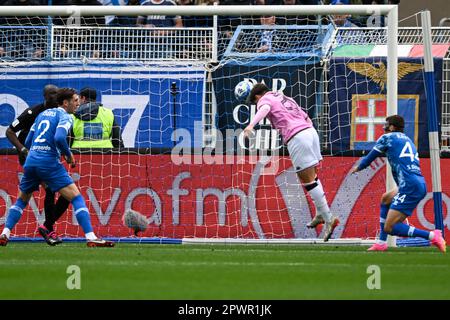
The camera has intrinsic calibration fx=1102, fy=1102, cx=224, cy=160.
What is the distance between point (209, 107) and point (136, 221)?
10.6 feet

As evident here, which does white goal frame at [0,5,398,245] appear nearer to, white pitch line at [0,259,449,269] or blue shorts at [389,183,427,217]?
blue shorts at [389,183,427,217]

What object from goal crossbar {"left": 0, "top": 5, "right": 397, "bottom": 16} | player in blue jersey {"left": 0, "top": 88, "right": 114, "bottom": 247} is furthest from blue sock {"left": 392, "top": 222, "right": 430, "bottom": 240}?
player in blue jersey {"left": 0, "top": 88, "right": 114, "bottom": 247}

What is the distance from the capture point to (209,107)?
18.8 meters

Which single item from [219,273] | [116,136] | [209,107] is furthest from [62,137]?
[209,107]

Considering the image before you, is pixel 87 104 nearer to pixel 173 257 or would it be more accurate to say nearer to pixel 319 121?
pixel 319 121

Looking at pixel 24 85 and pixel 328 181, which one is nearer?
pixel 328 181

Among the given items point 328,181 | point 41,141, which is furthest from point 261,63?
point 41,141

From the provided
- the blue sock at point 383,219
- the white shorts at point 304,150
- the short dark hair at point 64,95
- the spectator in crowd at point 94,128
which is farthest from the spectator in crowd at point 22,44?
the blue sock at point 383,219

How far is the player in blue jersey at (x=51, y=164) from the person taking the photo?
14.5 metres

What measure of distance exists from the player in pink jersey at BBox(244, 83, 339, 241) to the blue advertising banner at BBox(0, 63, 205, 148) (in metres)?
3.44

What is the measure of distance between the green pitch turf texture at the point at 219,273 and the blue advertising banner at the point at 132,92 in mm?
3928

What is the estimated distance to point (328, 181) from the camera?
17.5 metres

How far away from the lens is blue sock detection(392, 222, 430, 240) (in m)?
14.4
